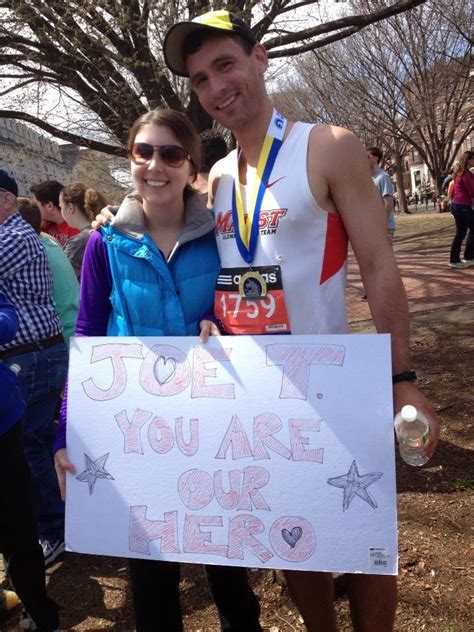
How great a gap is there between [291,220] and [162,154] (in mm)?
484

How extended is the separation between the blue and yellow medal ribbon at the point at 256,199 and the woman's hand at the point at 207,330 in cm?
23

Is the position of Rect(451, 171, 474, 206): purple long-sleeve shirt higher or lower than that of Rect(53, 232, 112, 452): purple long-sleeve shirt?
higher

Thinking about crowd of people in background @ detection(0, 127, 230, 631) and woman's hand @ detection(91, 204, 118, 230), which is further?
crowd of people in background @ detection(0, 127, 230, 631)

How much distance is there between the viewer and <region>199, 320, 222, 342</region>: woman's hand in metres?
1.62

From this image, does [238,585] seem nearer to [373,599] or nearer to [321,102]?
[373,599]

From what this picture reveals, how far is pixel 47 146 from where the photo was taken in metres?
10.0

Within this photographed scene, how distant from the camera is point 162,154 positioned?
177 centimetres

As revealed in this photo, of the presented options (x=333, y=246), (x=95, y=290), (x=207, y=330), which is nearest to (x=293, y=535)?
(x=207, y=330)

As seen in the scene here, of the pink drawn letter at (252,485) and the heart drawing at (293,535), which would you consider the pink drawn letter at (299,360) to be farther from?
the heart drawing at (293,535)

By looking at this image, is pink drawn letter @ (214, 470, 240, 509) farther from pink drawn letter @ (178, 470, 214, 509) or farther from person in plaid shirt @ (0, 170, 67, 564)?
person in plaid shirt @ (0, 170, 67, 564)

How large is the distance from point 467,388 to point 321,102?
762 inches

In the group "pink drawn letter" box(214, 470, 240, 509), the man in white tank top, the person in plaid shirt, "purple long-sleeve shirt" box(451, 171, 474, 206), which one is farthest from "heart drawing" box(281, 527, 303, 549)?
"purple long-sleeve shirt" box(451, 171, 474, 206)

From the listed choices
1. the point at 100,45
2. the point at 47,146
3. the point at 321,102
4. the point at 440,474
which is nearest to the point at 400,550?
the point at 440,474

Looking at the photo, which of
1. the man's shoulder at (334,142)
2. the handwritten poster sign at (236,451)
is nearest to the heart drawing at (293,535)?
the handwritten poster sign at (236,451)
